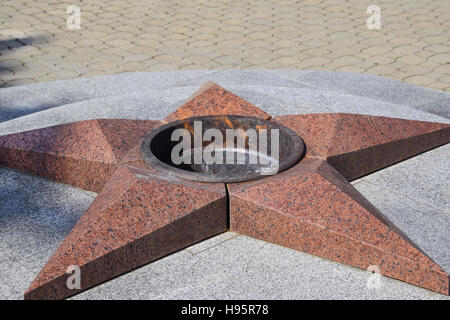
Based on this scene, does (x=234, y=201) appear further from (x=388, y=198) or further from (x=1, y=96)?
(x=1, y=96)

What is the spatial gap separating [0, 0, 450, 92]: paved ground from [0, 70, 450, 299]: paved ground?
1.16 m

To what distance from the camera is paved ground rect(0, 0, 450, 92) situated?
21.9ft

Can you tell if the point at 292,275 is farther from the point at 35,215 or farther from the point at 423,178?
the point at 35,215

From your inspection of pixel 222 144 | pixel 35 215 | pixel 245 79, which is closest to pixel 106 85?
pixel 245 79

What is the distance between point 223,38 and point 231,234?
4646 millimetres

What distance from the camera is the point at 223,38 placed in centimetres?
748

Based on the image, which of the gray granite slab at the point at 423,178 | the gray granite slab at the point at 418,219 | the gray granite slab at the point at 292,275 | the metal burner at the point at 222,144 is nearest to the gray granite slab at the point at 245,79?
the metal burner at the point at 222,144

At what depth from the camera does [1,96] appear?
5.24 metres

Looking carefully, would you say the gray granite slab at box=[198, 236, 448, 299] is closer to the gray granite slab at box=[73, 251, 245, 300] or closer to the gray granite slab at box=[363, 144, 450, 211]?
the gray granite slab at box=[73, 251, 245, 300]

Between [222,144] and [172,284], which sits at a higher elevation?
[222,144]

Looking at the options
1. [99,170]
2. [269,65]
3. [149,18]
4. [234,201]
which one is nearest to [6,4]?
[149,18]

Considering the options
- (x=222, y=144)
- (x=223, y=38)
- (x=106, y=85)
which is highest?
(x=222, y=144)

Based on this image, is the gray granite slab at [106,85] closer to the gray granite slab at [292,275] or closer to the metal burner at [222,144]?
the metal burner at [222,144]

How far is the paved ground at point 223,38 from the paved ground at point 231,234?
116cm
